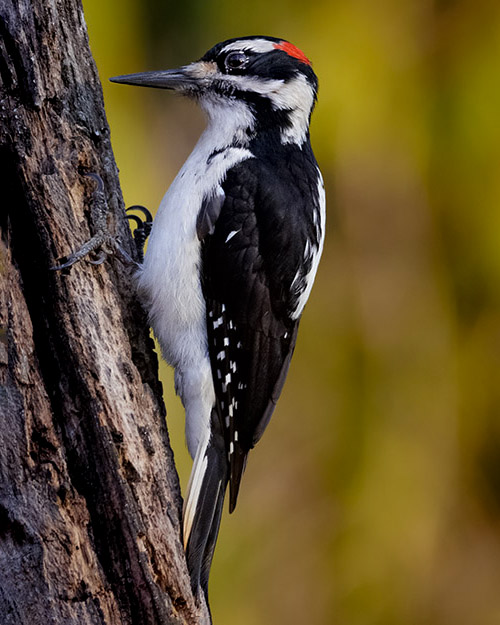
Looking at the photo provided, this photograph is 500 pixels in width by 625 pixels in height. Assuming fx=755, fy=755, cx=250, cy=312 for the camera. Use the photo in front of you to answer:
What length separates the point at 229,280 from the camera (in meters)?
2.22

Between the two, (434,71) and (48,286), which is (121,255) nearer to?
(48,286)

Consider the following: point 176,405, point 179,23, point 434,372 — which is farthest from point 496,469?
point 179,23

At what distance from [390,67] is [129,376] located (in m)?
2.95

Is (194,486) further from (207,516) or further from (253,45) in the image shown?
(253,45)

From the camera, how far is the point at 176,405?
3.66m

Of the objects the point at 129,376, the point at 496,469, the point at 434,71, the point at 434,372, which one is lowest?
the point at 496,469

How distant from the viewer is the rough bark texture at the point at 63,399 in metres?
1.69

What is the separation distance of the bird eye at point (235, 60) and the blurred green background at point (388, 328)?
5.02 ft

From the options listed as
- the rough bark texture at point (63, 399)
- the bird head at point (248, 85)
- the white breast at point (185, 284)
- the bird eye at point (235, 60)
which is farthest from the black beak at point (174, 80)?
the rough bark texture at point (63, 399)

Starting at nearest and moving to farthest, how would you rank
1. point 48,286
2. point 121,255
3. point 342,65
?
1. point 48,286
2. point 121,255
3. point 342,65

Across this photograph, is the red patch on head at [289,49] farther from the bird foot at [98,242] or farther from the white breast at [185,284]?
the bird foot at [98,242]

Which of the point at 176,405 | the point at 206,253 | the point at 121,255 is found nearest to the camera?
the point at 121,255

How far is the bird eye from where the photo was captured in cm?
248

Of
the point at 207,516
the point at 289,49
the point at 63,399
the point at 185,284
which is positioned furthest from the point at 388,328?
the point at 63,399
